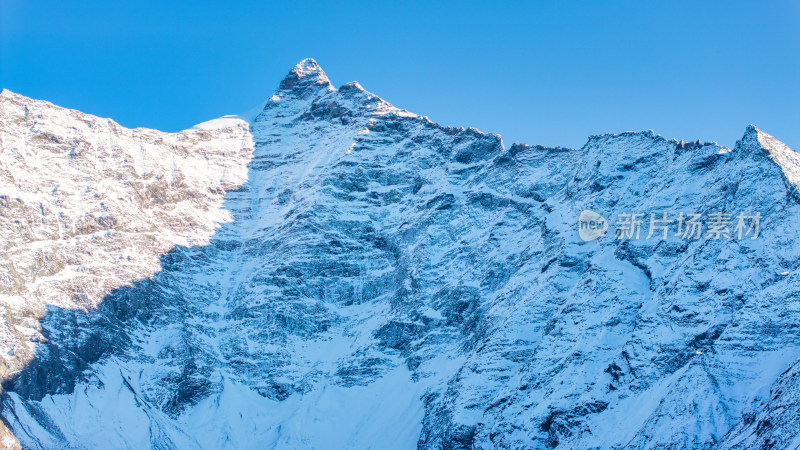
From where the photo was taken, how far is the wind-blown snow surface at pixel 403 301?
323 feet

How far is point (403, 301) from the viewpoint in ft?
524

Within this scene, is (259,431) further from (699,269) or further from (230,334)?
(699,269)

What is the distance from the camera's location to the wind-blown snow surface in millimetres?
98500

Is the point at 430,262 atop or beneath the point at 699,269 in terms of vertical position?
atop

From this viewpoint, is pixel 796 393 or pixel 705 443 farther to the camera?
pixel 705 443

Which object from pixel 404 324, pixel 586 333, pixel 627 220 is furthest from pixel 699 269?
pixel 404 324

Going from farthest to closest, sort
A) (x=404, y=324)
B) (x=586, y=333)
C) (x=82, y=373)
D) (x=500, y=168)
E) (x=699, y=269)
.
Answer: (x=500, y=168)
(x=404, y=324)
(x=82, y=373)
(x=586, y=333)
(x=699, y=269)

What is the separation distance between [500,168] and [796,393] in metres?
105

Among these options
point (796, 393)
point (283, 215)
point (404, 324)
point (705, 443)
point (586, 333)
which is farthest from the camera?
point (283, 215)

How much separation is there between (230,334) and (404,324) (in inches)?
1253

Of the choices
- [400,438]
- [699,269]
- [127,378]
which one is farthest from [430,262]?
[699,269]

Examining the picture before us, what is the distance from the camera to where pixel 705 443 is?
279 ft

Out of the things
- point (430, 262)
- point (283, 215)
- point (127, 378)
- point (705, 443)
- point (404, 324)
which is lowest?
point (705, 443)

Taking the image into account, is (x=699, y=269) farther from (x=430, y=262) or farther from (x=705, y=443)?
(x=430, y=262)
